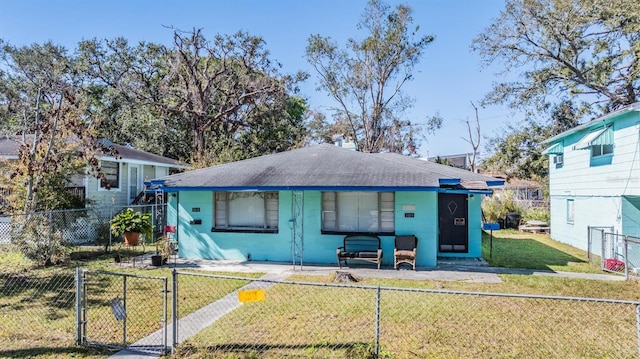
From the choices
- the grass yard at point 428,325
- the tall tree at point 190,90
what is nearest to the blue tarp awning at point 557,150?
the grass yard at point 428,325

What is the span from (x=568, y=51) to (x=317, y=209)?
19.8m

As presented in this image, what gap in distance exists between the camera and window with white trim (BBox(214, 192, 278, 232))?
471 inches

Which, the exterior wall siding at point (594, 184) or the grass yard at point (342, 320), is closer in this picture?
the grass yard at point (342, 320)

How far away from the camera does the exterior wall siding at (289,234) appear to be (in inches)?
425

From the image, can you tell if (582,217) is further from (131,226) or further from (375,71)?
(375,71)

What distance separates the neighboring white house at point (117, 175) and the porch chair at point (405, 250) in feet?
34.2

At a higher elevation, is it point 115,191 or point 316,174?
point 316,174

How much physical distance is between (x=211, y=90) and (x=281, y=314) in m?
24.2

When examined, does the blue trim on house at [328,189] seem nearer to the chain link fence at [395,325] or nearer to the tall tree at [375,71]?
the chain link fence at [395,325]

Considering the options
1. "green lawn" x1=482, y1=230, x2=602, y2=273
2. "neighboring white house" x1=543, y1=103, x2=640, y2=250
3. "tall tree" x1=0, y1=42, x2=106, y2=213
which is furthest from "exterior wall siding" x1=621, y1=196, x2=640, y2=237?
"tall tree" x1=0, y1=42, x2=106, y2=213

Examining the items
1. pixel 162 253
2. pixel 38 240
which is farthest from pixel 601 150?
pixel 38 240

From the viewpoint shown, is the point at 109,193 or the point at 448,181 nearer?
the point at 448,181

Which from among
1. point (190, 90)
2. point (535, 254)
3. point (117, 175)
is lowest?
point (535, 254)

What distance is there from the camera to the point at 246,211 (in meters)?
12.2
